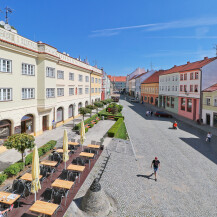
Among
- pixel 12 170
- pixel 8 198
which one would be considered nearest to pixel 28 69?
pixel 12 170

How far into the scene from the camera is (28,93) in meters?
20.5

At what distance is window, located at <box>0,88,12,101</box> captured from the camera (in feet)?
55.0

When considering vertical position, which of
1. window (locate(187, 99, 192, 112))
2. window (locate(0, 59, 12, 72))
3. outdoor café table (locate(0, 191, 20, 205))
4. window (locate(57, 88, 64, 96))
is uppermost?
window (locate(0, 59, 12, 72))

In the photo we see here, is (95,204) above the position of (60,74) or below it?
below

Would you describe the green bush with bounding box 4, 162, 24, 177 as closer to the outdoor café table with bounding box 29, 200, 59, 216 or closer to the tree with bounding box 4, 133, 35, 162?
the tree with bounding box 4, 133, 35, 162

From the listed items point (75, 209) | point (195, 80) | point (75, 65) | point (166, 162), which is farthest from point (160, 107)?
point (75, 209)

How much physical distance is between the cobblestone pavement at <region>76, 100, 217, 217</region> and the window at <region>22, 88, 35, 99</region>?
10.6 metres

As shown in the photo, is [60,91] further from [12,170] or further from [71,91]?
[12,170]

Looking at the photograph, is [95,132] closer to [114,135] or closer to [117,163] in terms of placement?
[114,135]

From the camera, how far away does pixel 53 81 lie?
2392 cm

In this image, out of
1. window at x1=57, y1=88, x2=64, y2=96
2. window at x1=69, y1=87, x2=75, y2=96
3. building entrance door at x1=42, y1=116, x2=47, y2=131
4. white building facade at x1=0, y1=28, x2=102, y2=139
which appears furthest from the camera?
window at x1=69, y1=87, x2=75, y2=96

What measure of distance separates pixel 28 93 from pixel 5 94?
11.0 ft

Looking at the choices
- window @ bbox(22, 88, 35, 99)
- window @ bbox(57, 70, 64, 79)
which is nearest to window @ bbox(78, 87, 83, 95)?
window @ bbox(57, 70, 64, 79)

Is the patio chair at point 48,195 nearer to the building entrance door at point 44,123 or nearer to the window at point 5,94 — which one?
the window at point 5,94
